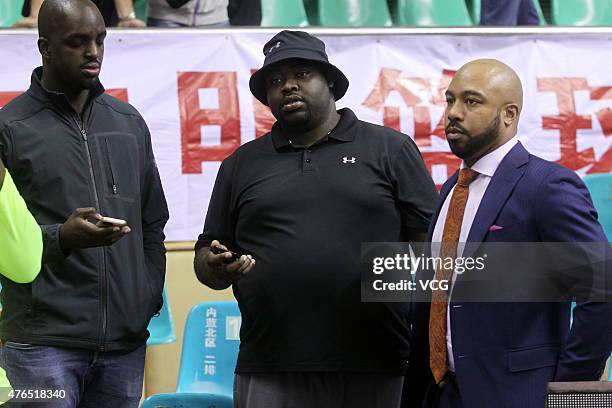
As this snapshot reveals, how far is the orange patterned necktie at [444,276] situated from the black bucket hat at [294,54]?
718 mm

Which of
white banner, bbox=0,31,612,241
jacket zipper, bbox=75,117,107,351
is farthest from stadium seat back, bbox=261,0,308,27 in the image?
jacket zipper, bbox=75,117,107,351

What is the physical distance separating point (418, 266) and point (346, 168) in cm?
43

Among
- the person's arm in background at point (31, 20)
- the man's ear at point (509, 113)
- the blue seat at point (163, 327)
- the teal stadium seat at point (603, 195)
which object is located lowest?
the blue seat at point (163, 327)

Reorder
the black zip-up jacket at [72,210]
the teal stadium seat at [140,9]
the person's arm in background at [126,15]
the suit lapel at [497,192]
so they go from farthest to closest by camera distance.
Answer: the teal stadium seat at [140,9]
the person's arm in background at [126,15]
the black zip-up jacket at [72,210]
the suit lapel at [497,192]

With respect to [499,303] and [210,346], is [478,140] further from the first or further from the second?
[210,346]

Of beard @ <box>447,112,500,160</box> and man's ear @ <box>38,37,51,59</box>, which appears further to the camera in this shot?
man's ear @ <box>38,37,51,59</box>

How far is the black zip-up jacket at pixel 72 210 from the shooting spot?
3646mm

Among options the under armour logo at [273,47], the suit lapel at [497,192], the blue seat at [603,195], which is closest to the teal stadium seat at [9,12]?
the under armour logo at [273,47]

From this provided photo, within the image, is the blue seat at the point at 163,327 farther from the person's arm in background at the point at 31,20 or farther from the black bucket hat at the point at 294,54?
the person's arm in background at the point at 31,20

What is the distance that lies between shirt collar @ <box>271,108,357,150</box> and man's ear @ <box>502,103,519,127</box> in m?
0.63

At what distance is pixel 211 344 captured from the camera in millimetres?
5223

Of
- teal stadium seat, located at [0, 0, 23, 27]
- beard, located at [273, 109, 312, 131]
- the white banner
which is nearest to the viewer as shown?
beard, located at [273, 109, 312, 131]

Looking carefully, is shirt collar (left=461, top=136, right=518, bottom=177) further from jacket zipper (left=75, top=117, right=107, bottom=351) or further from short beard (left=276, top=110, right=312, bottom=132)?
jacket zipper (left=75, top=117, right=107, bottom=351)

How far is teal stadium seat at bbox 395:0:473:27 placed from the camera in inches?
286
